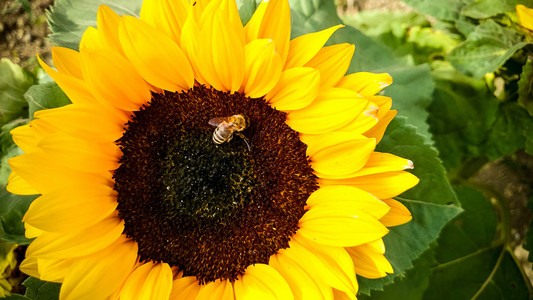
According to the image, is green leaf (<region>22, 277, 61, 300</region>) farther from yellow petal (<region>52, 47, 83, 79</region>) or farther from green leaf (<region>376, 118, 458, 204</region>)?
green leaf (<region>376, 118, 458, 204</region>)

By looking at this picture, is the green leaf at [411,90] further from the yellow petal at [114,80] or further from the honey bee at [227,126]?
the yellow petal at [114,80]

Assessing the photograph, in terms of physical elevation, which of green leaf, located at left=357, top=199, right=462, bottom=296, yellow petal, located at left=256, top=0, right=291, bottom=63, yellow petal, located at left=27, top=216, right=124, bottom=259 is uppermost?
yellow petal, located at left=256, top=0, right=291, bottom=63

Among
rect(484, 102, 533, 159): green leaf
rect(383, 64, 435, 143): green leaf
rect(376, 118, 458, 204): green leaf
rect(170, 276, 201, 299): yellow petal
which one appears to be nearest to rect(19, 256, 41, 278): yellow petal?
rect(170, 276, 201, 299): yellow petal

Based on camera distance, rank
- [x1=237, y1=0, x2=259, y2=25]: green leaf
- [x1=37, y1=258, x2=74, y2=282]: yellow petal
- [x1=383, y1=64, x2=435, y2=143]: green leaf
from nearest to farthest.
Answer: [x1=37, y1=258, x2=74, y2=282]: yellow petal → [x1=237, y1=0, x2=259, y2=25]: green leaf → [x1=383, y1=64, x2=435, y2=143]: green leaf

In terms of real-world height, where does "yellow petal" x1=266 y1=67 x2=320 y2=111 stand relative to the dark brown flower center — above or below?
above

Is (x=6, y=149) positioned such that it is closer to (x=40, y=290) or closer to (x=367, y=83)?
(x=40, y=290)

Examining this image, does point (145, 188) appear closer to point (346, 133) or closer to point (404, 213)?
point (346, 133)

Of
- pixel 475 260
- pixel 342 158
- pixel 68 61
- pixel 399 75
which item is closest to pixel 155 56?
pixel 68 61
